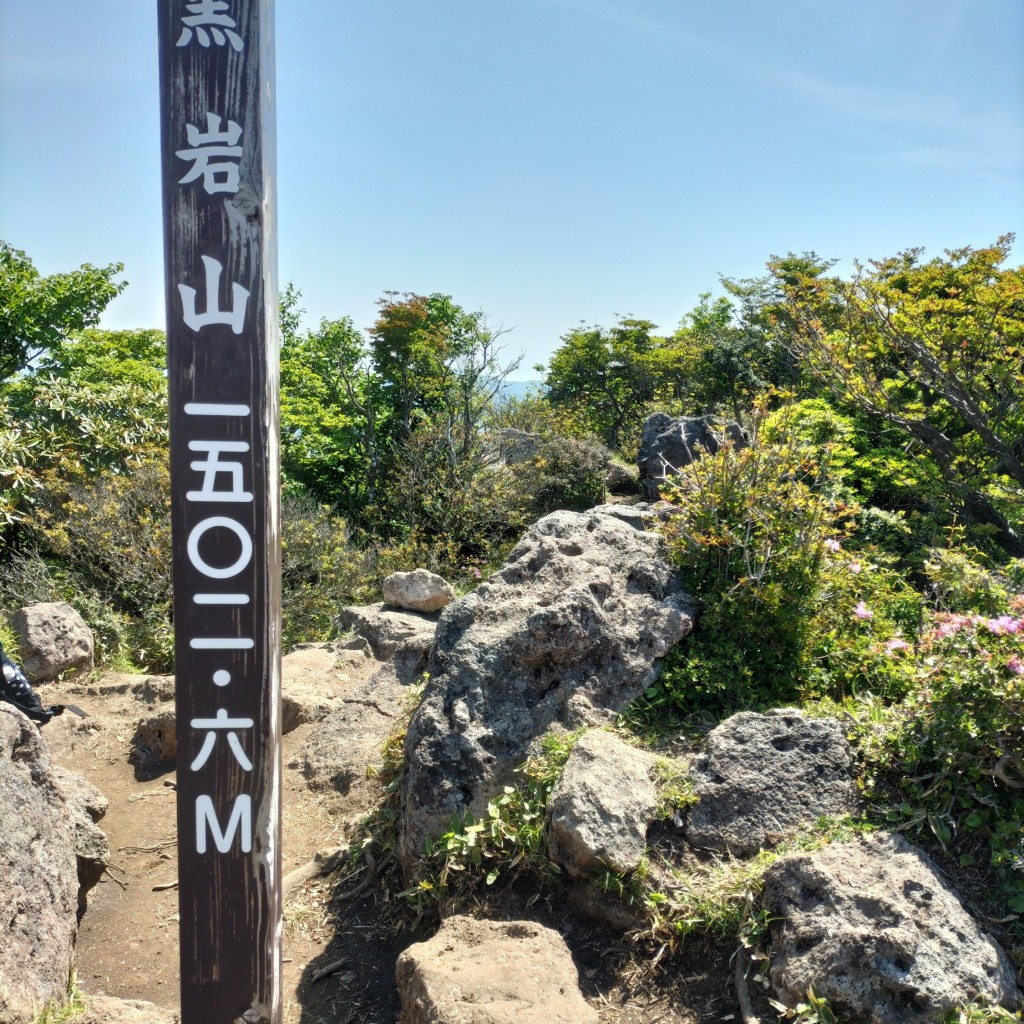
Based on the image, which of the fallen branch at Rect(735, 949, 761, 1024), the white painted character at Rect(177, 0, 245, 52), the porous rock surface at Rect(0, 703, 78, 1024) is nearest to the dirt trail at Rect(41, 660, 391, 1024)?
the porous rock surface at Rect(0, 703, 78, 1024)

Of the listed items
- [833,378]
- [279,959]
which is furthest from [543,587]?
[833,378]

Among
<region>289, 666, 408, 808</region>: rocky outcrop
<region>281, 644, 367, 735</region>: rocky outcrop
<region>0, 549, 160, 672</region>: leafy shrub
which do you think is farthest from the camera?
<region>0, 549, 160, 672</region>: leafy shrub

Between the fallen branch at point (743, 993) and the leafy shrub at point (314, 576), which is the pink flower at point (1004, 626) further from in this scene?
the leafy shrub at point (314, 576)

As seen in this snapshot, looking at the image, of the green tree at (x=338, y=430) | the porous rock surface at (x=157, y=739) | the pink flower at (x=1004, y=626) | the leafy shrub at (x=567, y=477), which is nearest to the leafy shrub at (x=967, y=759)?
the pink flower at (x=1004, y=626)

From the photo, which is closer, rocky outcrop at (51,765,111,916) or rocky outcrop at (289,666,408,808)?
rocky outcrop at (51,765,111,916)

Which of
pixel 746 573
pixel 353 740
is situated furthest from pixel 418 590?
pixel 746 573

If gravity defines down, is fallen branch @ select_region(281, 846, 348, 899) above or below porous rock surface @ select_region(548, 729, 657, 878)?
below

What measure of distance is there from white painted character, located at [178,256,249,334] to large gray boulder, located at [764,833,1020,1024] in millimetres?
2577

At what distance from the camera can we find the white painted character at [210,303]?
8.04 ft

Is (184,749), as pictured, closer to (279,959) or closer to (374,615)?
(279,959)

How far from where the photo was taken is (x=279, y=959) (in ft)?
8.68

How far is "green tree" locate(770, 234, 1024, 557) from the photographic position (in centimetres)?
817

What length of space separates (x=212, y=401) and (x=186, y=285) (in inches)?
13.1

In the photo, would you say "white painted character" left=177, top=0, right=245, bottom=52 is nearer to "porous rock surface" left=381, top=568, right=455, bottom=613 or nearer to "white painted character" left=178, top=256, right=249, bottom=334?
"white painted character" left=178, top=256, right=249, bottom=334
